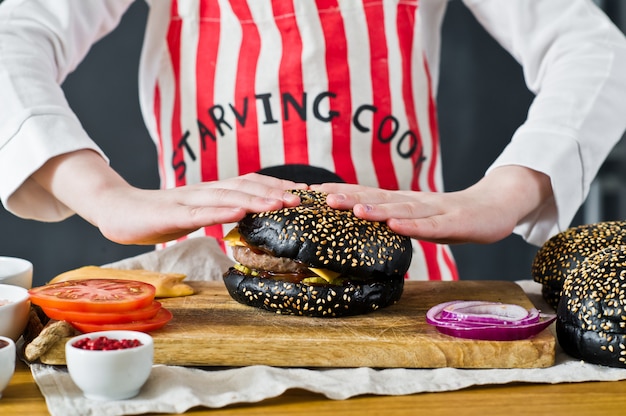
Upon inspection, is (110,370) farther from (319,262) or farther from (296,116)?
(296,116)

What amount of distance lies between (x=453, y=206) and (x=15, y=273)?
2.81 ft

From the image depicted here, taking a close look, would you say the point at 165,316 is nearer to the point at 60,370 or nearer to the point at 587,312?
the point at 60,370

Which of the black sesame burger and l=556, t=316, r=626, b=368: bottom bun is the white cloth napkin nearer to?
l=556, t=316, r=626, b=368: bottom bun

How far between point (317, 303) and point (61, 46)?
1.04 meters

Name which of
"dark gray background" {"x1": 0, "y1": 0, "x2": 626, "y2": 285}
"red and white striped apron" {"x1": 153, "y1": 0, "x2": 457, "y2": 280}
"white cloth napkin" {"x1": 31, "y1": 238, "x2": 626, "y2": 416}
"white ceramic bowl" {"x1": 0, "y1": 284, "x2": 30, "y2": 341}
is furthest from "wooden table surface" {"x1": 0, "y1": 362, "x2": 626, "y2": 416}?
"dark gray background" {"x1": 0, "y1": 0, "x2": 626, "y2": 285}

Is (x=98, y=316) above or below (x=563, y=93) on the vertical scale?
below

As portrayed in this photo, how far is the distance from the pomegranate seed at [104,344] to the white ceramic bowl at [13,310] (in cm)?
23

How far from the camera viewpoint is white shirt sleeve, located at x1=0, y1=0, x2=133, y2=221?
66.9 inches

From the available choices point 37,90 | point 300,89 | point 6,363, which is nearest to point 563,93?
point 300,89

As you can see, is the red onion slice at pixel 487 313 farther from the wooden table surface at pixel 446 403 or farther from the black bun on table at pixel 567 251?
the black bun on table at pixel 567 251

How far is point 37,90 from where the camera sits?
1.77 m

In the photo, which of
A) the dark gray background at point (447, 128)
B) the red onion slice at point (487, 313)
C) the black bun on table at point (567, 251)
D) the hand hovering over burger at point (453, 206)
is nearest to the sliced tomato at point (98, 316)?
the hand hovering over burger at point (453, 206)

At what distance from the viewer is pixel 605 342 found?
1.26 m

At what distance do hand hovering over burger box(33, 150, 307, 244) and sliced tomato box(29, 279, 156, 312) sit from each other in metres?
0.16
